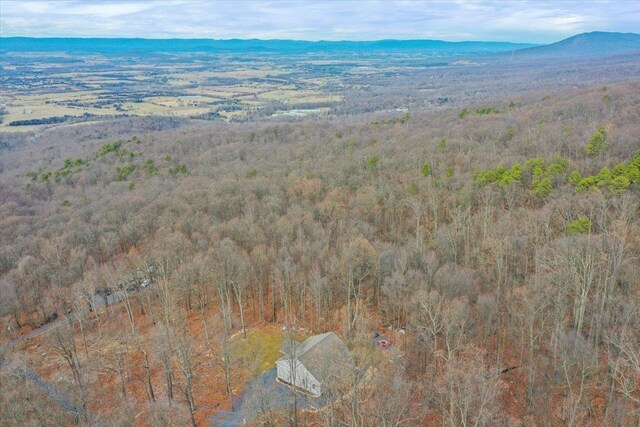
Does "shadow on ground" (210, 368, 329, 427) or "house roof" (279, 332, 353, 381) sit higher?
"house roof" (279, 332, 353, 381)

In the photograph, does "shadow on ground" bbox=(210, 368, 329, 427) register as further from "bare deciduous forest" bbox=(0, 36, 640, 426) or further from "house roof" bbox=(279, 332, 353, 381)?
"house roof" bbox=(279, 332, 353, 381)

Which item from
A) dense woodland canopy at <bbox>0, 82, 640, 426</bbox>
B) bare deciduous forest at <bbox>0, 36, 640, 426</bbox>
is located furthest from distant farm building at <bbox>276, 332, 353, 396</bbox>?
dense woodland canopy at <bbox>0, 82, 640, 426</bbox>

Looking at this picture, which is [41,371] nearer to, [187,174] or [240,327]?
[240,327]

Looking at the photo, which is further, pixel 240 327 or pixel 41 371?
pixel 240 327

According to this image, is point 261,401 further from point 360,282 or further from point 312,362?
point 360,282

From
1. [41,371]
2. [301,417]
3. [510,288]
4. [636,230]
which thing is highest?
[636,230]

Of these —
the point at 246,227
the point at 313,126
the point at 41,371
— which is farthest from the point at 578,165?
the point at 313,126

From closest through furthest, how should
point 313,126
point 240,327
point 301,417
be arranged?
point 301,417 → point 240,327 → point 313,126
